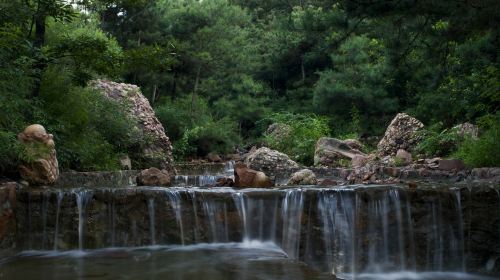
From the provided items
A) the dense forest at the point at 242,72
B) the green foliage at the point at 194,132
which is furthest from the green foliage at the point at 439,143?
the green foliage at the point at 194,132

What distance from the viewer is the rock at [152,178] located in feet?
34.5

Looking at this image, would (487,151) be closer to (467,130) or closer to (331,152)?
(467,130)

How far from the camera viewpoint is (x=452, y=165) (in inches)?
450

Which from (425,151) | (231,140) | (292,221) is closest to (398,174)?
(425,151)

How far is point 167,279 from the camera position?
574 centimetres

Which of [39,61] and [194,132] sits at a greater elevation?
[39,61]

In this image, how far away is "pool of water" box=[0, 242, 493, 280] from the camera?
5.83 meters

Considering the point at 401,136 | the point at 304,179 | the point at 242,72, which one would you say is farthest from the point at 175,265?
the point at 242,72

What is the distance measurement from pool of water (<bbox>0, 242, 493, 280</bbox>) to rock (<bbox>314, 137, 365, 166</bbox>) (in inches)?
345

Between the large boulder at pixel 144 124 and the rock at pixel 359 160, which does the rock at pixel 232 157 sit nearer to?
the large boulder at pixel 144 124

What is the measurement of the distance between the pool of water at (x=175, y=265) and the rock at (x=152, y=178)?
9.17ft

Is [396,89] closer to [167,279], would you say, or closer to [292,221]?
[292,221]

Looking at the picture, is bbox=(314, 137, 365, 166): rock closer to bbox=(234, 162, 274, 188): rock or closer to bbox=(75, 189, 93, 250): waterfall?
bbox=(234, 162, 274, 188): rock

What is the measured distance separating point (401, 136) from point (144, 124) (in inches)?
313
